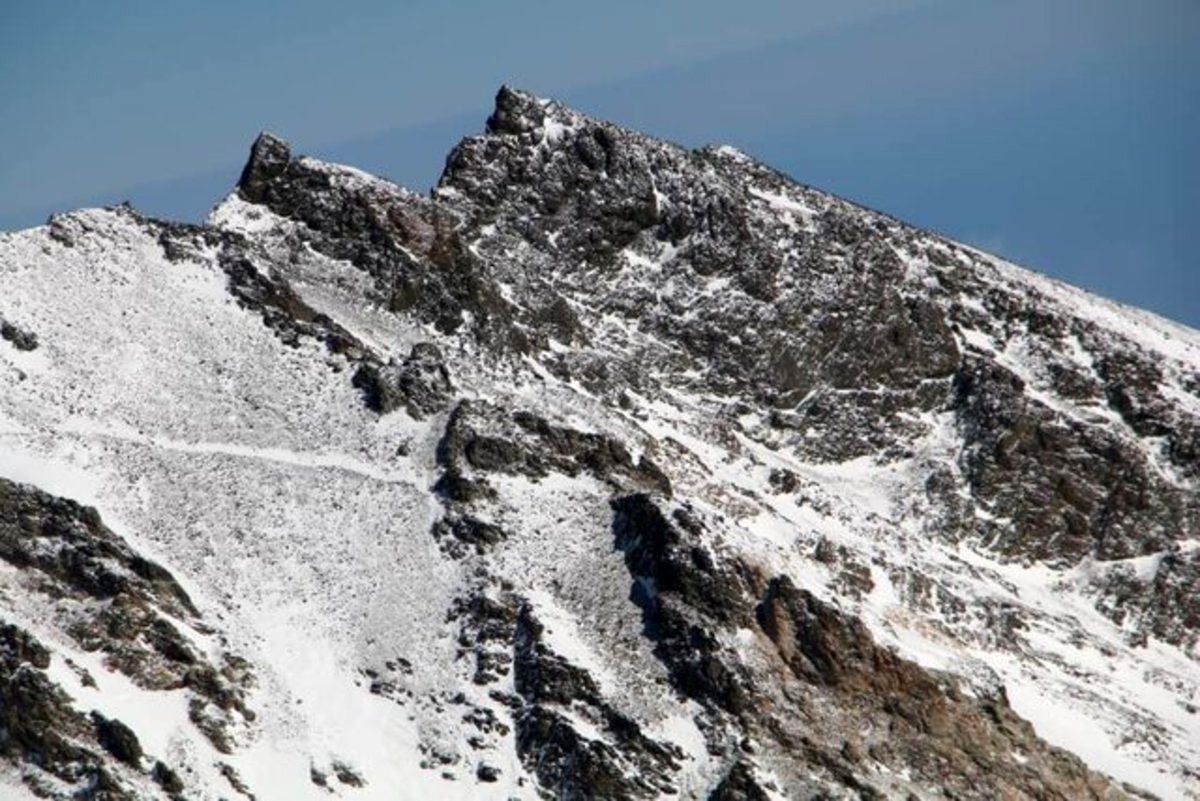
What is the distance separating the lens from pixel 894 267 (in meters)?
143

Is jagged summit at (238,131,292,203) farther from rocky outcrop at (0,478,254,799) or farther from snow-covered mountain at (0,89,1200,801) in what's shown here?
rocky outcrop at (0,478,254,799)

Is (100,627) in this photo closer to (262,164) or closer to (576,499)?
(576,499)

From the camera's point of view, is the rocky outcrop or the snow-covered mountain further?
the snow-covered mountain

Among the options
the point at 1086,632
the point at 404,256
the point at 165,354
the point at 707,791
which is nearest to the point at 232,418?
the point at 165,354

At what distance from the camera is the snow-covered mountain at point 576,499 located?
300 feet

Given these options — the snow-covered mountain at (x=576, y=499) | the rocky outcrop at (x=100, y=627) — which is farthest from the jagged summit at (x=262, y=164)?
the rocky outcrop at (x=100, y=627)

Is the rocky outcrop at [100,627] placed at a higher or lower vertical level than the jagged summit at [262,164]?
lower

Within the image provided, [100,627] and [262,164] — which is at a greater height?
[262,164]

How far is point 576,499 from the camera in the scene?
344ft

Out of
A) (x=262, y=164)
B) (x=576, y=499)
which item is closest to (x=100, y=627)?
(x=576, y=499)

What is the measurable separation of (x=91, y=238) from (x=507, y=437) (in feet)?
82.4

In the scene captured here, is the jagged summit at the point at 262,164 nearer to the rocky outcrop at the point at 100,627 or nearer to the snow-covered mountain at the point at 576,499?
the snow-covered mountain at the point at 576,499

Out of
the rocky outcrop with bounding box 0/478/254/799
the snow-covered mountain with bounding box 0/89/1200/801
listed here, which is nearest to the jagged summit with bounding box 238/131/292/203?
the snow-covered mountain with bounding box 0/89/1200/801

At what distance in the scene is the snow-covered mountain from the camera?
91312 mm
